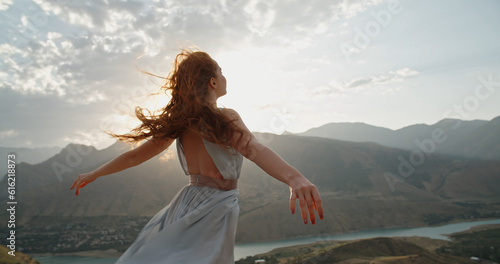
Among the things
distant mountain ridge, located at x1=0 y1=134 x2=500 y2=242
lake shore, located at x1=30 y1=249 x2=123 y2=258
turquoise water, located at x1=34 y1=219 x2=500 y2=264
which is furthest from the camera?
distant mountain ridge, located at x1=0 y1=134 x2=500 y2=242

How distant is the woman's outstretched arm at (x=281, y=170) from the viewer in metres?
1.23

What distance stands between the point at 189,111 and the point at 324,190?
10574 cm

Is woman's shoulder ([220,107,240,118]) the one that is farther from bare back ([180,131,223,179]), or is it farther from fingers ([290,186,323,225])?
fingers ([290,186,323,225])

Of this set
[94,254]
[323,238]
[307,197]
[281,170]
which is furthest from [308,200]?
[323,238]

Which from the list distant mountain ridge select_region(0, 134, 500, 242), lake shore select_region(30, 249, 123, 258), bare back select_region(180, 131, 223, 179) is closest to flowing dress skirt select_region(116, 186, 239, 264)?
bare back select_region(180, 131, 223, 179)

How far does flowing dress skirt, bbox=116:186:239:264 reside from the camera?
59.1 inches

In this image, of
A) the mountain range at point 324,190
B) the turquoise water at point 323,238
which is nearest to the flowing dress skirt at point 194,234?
the turquoise water at point 323,238

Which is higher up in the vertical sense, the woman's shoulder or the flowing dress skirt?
the woman's shoulder

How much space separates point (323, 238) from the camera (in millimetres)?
63375

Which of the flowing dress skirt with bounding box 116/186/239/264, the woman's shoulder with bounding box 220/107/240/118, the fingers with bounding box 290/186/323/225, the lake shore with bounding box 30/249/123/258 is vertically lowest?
the lake shore with bounding box 30/249/123/258

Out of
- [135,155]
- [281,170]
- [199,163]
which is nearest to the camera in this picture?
[281,170]

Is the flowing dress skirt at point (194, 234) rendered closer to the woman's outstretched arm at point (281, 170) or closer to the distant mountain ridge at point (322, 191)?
the woman's outstretched arm at point (281, 170)

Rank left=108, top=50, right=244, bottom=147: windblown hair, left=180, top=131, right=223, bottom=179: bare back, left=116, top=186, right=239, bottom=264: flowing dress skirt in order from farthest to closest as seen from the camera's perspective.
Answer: left=180, top=131, right=223, bottom=179: bare back < left=108, top=50, right=244, bottom=147: windblown hair < left=116, top=186, right=239, bottom=264: flowing dress skirt

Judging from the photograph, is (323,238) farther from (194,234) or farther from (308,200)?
(308,200)
